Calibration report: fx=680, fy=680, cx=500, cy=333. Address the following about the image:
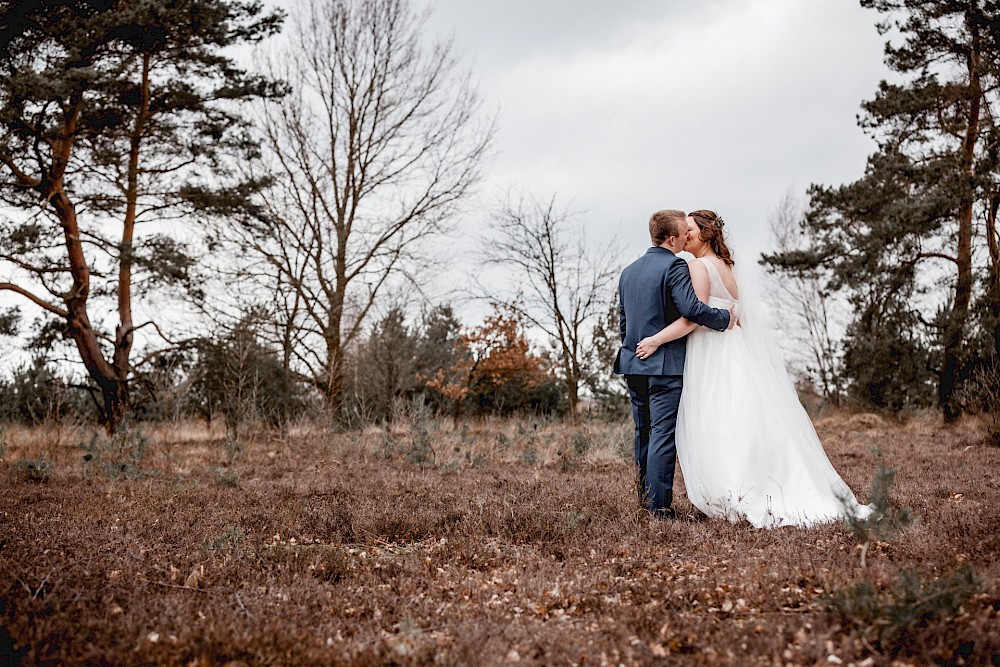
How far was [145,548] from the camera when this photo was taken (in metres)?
4.17

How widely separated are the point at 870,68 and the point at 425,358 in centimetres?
1453

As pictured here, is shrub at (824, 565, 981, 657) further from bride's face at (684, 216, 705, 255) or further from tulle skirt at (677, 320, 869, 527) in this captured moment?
bride's face at (684, 216, 705, 255)

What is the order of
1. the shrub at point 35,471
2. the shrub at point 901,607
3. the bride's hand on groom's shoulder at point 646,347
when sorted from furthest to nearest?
the shrub at point 35,471 < the bride's hand on groom's shoulder at point 646,347 < the shrub at point 901,607

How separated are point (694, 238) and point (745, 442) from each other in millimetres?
1648

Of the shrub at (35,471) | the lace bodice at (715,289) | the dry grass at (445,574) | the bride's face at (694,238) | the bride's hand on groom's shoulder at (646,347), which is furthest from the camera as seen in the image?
the shrub at (35,471)

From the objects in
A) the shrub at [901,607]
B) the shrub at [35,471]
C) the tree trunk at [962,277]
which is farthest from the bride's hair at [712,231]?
the tree trunk at [962,277]

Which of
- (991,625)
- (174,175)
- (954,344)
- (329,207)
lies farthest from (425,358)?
(991,625)

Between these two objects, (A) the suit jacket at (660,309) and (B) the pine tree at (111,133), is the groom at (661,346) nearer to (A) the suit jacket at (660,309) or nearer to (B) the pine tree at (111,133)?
(A) the suit jacket at (660,309)

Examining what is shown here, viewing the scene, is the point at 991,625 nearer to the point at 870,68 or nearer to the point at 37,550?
the point at 37,550

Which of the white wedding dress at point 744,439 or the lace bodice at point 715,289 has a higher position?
the lace bodice at point 715,289

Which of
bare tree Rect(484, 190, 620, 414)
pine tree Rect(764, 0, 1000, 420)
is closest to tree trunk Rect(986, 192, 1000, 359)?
pine tree Rect(764, 0, 1000, 420)

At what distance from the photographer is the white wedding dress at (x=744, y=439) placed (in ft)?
16.1

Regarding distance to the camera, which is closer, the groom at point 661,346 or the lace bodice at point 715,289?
the groom at point 661,346

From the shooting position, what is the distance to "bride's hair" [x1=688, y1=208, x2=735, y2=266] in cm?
545
